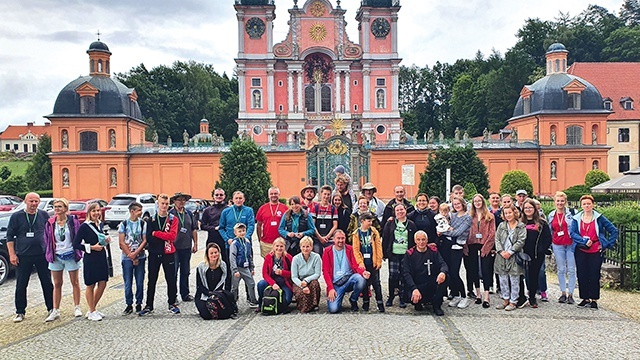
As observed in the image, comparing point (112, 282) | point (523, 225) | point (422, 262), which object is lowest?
point (112, 282)

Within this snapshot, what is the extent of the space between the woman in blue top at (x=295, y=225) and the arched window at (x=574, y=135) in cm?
3015

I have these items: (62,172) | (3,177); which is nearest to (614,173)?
(62,172)

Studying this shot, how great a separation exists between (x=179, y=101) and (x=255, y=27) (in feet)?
79.7

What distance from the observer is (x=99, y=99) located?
112 ft

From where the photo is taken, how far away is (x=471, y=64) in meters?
76.6

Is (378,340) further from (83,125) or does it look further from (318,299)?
(83,125)

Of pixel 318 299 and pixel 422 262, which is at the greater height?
pixel 422 262

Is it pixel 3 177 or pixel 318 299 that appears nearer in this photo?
pixel 318 299

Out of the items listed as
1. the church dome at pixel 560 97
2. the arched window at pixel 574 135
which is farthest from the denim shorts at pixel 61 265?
the arched window at pixel 574 135

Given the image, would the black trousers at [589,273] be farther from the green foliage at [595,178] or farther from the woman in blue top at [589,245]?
the green foliage at [595,178]

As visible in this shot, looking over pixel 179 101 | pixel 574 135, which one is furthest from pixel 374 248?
pixel 179 101

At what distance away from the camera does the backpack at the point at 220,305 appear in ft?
26.5

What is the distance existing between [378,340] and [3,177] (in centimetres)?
5214

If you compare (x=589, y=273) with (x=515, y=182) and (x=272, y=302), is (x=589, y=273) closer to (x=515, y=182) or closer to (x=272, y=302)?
(x=272, y=302)
